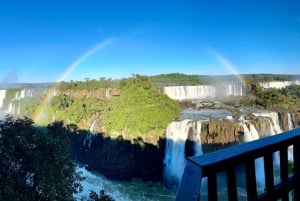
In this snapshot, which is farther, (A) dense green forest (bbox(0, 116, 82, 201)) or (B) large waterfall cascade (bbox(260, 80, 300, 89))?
(B) large waterfall cascade (bbox(260, 80, 300, 89))

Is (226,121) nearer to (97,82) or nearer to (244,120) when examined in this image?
(244,120)

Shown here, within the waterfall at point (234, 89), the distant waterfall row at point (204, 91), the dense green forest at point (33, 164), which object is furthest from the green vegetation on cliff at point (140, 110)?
the dense green forest at point (33, 164)

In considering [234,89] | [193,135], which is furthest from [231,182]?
[234,89]

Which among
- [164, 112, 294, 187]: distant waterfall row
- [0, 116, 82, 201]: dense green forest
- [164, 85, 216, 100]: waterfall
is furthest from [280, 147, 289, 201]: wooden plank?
[164, 85, 216, 100]: waterfall

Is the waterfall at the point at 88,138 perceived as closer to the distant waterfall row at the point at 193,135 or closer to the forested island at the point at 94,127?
the forested island at the point at 94,127

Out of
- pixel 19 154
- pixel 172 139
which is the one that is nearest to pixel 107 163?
pixel 172 139

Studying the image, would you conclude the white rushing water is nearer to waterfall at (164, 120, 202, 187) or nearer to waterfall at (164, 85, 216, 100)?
waterfall at (164, 120, 202, 187)

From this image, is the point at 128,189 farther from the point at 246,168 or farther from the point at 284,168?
the point at 246,168
